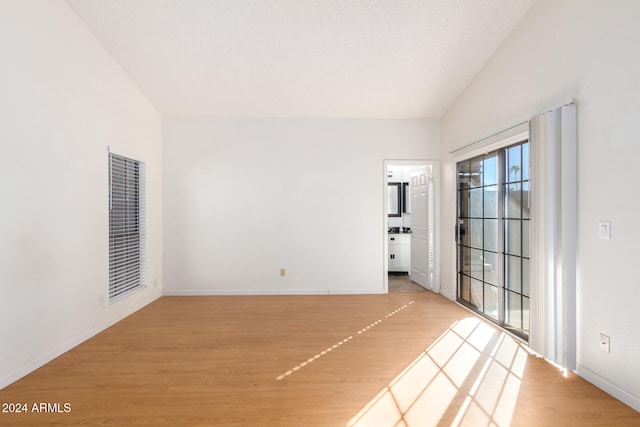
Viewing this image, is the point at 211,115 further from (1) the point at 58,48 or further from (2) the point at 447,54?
(2) the point at 447,54

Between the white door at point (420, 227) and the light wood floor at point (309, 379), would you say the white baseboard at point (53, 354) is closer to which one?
the light wood floor at point (309, 379)

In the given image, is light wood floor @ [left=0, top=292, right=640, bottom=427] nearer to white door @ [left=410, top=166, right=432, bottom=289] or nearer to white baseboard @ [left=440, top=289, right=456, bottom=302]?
white baseboard @ [left=440, top=289, right=456, bottom=302]

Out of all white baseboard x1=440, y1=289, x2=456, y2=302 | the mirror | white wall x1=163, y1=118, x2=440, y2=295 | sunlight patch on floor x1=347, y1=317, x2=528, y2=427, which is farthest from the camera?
the mirror

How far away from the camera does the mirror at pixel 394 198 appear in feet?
23.4

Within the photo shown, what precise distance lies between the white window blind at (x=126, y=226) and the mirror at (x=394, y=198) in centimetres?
493

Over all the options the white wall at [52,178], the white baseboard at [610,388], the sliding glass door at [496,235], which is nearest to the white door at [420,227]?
the sliding glass door at [496,235]

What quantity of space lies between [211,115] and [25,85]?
255cm

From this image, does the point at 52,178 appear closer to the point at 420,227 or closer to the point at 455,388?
the point at 455,388

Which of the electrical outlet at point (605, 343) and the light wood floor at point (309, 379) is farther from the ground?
the electrical outlet at point (605, 343)

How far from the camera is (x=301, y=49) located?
3.61m

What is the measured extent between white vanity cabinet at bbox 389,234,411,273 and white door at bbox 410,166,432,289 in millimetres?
599

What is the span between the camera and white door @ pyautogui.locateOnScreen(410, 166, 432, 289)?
5.27 meters

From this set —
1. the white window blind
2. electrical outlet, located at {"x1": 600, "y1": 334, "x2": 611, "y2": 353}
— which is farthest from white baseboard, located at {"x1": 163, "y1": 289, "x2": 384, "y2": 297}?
electrical outlet, located at {"x1": 600, "y1": 334, "x2": 611, "y2": 353}

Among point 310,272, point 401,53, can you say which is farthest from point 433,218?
point 401,53
